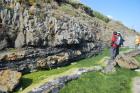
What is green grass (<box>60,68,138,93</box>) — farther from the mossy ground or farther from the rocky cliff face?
the rocky cliff face

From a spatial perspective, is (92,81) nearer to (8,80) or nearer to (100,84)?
(100,84)

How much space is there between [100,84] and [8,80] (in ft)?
25.4

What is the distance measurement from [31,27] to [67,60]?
5568 millimetres

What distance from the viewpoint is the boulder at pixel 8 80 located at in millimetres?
21281

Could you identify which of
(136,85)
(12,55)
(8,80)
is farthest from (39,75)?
(136,85)

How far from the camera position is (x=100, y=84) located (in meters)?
25.7

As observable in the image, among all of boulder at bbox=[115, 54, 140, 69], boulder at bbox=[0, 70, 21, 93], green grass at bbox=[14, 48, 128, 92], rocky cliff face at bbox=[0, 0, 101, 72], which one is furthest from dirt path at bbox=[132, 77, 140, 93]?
boulder at bbox=[0, 70, 21, 93]

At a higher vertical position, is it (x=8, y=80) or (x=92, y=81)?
(x=8, y=80)

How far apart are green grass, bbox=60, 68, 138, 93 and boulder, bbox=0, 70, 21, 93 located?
353 cm

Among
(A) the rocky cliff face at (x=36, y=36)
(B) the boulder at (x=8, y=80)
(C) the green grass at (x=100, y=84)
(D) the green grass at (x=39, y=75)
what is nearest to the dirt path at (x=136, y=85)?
(C) the green grass at (x=100, y=84)

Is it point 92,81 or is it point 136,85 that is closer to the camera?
point 92,81

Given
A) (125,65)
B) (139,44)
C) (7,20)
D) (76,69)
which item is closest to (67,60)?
(76,69)

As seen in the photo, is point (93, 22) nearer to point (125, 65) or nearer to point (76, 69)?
point (125, 65)

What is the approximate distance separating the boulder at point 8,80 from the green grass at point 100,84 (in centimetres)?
353
